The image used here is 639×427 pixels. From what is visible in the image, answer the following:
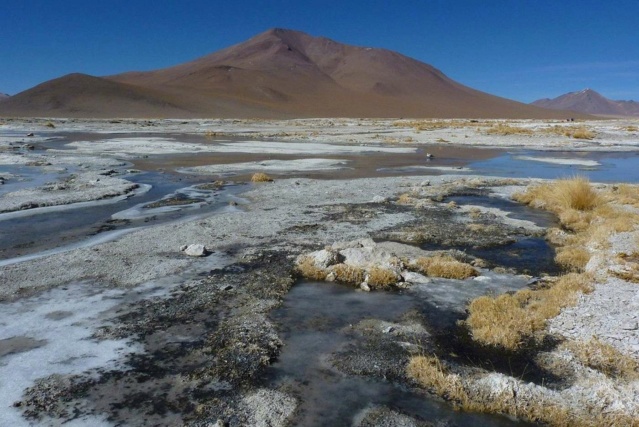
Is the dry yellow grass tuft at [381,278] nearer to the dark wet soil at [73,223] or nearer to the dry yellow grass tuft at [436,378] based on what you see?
the dry yellow grass tuft at [436,378]

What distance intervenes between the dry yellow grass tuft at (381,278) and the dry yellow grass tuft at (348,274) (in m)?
0.19

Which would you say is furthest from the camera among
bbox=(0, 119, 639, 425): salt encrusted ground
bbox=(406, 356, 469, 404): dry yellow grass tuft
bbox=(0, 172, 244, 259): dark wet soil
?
bbox=(0, 172, 244, 259): dark wet soil

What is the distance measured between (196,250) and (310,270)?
2.24 m

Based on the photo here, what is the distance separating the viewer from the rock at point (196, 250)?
901 centimetres

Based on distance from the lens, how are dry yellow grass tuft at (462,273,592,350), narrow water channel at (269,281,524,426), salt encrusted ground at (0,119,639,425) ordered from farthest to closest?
dry yellow grass tuft at (462,273,592,350) < salt encrusted ground at (0,119,639,425) < narrow water channel at (269,281,524,426)

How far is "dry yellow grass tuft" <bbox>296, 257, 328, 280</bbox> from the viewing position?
8.06 m

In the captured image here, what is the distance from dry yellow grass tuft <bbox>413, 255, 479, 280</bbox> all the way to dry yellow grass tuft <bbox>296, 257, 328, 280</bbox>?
1595 millimetres

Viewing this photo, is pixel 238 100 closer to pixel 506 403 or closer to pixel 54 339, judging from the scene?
pixel 54 339

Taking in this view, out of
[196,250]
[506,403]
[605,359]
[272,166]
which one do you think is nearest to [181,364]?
[506,403]

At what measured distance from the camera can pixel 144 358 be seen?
5.50m

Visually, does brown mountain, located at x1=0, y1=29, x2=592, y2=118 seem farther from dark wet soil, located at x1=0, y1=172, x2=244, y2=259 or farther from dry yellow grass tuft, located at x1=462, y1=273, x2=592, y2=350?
dry yellow grass tuft, located at x1=462, y1=273, x2=592, y2=350

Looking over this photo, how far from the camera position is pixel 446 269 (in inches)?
319

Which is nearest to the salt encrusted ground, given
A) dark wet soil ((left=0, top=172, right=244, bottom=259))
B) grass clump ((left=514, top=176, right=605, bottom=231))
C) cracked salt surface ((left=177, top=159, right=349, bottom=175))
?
cracked salt surface ((left=177, top=159, right=349, bottom=175))

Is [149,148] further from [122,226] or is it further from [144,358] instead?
[144,358]
